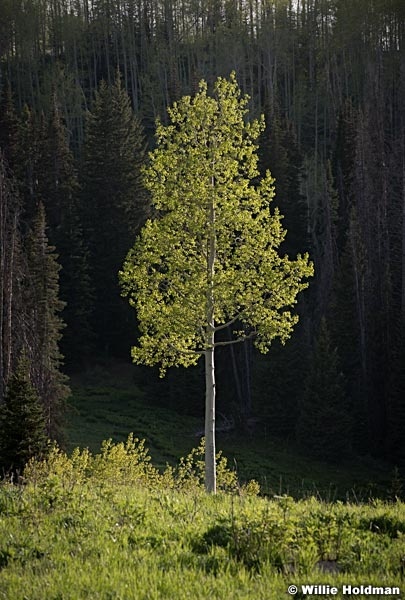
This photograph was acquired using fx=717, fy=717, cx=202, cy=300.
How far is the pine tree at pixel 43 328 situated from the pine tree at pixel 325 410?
14.8m

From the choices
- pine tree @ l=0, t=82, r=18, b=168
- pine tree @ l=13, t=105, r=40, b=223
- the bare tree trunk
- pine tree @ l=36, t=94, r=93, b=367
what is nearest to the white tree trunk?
the bare tree trunk

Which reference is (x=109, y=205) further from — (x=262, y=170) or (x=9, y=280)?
(x=9, y=280)

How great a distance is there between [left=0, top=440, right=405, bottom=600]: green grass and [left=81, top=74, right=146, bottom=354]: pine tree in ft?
148

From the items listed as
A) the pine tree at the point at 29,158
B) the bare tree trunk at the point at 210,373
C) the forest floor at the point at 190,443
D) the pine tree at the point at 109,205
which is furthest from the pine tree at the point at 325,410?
the bare tree trunk at the point at 210,373

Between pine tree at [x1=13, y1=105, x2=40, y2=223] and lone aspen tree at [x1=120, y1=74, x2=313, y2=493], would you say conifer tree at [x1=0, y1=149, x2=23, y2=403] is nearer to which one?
lone aspen tree at [x1=120, y1=74, x2=313, y2=493]

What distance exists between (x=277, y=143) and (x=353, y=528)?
4714 centimetres

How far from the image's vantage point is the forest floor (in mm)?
34375

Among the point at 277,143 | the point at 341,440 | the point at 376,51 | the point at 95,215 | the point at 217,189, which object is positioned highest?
the point at 376,51

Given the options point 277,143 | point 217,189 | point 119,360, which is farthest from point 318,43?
point 217,189

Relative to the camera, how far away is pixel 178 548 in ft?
22.6

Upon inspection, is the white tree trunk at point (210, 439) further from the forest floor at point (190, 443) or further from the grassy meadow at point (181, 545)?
the forest floor at point (190, 443)

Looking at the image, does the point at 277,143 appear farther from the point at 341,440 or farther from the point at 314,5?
the point at 314,5

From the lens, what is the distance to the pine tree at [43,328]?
24.8m

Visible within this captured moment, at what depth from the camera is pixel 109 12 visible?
273 ft
